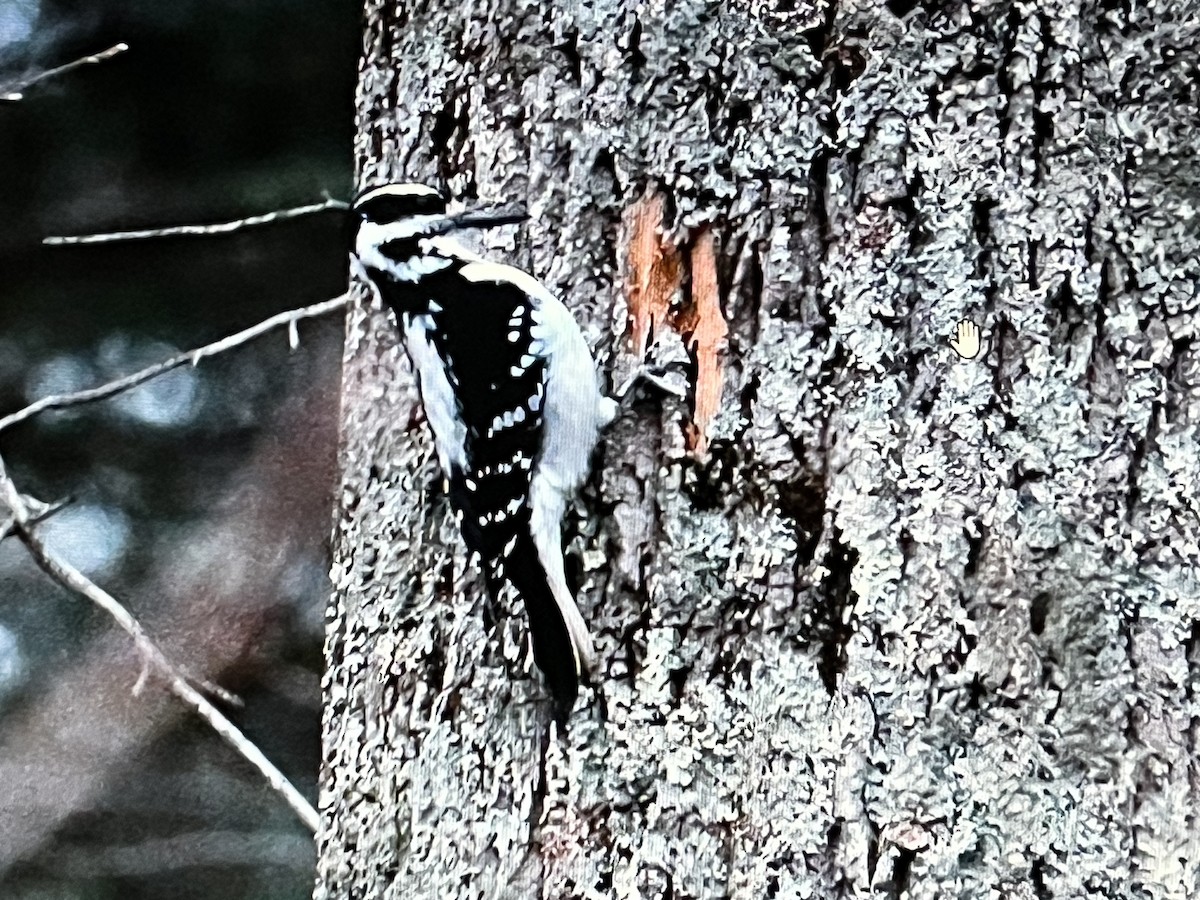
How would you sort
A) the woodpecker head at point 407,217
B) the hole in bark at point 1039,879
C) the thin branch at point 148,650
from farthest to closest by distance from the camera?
the thin branch at point 148,650 < the woodpecker head at point 407,217 < the hole in bark at point 1039,879

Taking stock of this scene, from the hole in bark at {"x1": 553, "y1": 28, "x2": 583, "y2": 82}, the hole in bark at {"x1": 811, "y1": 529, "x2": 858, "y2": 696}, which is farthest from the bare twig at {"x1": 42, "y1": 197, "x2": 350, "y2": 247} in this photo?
Result: the hole in bark at {"x1": 811, "y1": 529, "x2": 858, "y2": 696}

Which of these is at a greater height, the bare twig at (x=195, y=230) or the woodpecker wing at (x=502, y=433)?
the bare twig at (x=195, y=230)

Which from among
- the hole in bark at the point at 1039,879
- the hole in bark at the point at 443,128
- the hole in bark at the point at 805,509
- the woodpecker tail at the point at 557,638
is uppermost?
the hole in bark at the point at 443,128

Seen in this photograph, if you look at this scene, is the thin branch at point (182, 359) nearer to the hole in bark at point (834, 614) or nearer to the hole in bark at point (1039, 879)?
the hole in bark at point (834, 614)

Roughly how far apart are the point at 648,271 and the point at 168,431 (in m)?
0.57

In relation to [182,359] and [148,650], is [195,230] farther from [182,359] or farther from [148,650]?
[148,650]

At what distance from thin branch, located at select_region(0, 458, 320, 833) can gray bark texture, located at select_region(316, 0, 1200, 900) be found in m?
0.32

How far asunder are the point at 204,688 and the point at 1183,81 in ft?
3.21

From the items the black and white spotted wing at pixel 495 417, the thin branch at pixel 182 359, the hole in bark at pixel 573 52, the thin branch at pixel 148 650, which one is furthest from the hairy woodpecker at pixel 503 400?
the thin branch at pixel 148 650

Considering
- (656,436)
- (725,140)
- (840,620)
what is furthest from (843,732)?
(725,140)

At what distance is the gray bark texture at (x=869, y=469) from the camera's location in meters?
0.70

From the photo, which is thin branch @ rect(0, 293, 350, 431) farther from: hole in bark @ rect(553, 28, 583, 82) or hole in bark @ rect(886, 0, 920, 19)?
hole in bark @ rect(886, 0, 920, 19)

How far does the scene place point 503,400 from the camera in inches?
31.8

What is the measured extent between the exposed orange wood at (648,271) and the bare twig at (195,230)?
1.41 feet
